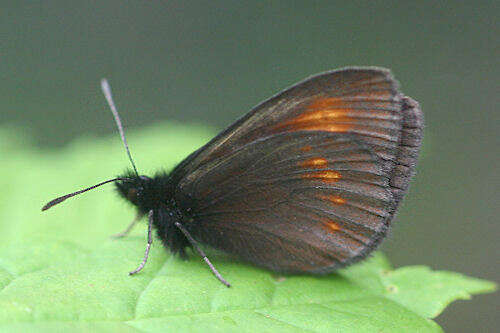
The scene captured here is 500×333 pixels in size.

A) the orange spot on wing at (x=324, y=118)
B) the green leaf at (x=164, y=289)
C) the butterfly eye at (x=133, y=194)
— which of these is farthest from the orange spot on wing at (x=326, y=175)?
the butterfly eye at (x=133, y=194)

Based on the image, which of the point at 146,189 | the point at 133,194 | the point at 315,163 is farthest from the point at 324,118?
the point at 133,194

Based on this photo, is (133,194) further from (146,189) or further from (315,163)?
(315,163)

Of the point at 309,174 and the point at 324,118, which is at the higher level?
the point at 324,118

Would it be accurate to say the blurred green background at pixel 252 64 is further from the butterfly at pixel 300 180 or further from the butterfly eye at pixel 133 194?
the butterfly eye at pixel 133 194

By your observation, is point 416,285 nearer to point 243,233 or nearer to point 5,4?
point 243,233

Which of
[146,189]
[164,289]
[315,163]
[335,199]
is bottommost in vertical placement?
[164,289]

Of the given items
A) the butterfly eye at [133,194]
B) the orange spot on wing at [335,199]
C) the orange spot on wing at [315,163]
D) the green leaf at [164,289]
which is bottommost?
the green leaf at [164,289]

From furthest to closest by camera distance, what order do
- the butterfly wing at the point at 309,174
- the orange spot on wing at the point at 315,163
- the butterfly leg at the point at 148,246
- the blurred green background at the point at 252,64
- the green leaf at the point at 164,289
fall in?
the blurred green background at the point at 252,64 → the orange spot on wing at the point at 315,163 → the butterfly wing at the point at 309,174 → the butterfly leg at the point at 148,246 → the green leaf at the point at 164,289
